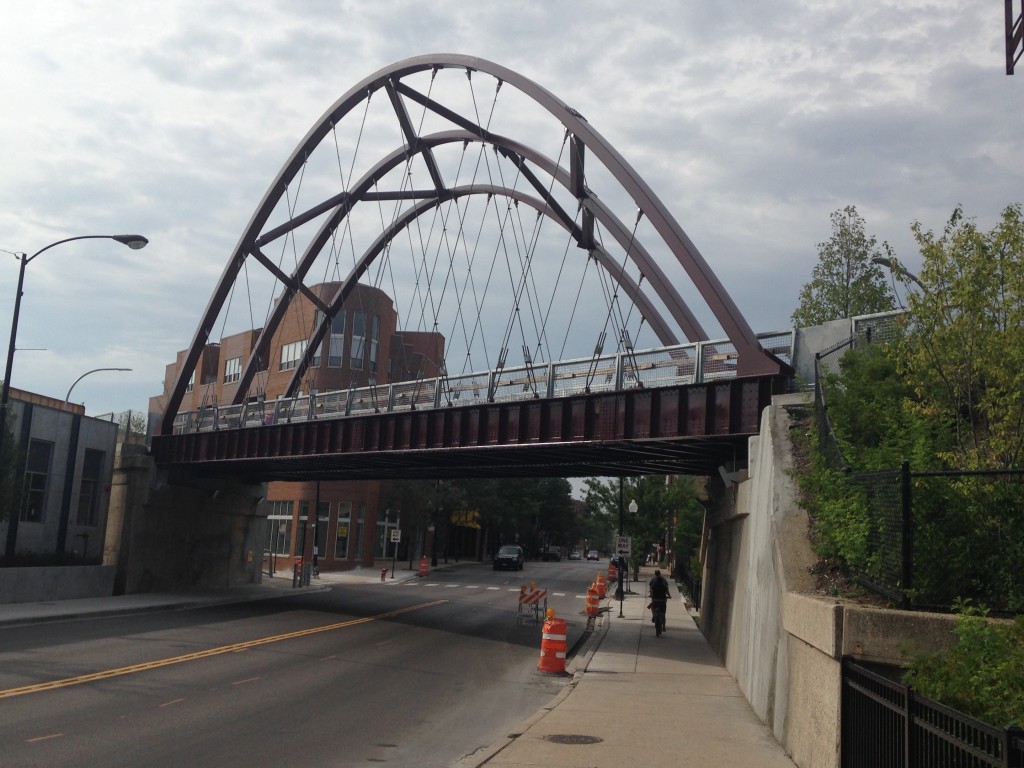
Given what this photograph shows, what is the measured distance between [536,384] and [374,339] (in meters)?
46.8

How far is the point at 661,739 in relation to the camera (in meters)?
12.2

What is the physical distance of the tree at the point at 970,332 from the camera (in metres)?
12.8

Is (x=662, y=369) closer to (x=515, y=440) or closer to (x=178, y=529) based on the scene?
(x=515, y=440)

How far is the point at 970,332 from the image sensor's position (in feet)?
43.4

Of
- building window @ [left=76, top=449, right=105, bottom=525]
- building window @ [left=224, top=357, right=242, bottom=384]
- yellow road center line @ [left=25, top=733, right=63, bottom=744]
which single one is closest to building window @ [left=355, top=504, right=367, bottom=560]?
building window @ [left=224, top=357, right=242, bottom=384]

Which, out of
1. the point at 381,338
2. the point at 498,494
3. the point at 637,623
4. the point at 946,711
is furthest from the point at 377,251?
the point at 946,711

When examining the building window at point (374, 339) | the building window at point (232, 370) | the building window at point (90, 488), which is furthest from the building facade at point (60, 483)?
the building window at point (232, 370)

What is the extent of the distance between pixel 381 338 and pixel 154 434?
29.8 metres

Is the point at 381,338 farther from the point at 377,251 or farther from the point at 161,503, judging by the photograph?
the point at 161,503

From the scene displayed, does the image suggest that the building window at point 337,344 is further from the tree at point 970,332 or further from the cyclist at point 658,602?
the tree at point 970,332

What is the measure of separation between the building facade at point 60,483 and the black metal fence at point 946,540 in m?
30.9

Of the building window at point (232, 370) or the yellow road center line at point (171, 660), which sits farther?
the building window at point (232, 370)

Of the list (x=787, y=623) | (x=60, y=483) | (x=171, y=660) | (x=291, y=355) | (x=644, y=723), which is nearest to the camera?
(x=787, y=623)

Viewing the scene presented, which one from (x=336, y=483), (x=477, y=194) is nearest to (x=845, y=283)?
(x=477, y=194)
